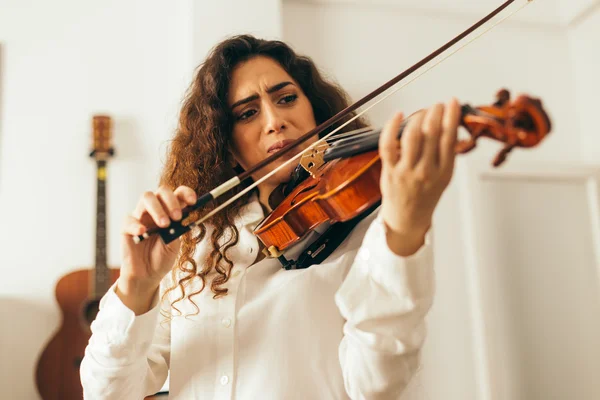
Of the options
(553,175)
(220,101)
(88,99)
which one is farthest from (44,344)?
(553,175)

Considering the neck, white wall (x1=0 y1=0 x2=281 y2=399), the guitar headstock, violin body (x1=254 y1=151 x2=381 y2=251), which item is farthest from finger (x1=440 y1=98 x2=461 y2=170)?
the guitar headstock

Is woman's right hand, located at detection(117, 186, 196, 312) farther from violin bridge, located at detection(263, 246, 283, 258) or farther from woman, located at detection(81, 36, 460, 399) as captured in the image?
violin bridge, located at detection(263, 246, 283, 258)

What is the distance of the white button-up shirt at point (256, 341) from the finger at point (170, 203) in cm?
21

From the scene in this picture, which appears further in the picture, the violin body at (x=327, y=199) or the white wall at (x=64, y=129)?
the white wall at (x=64, y=129)

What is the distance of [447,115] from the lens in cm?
63

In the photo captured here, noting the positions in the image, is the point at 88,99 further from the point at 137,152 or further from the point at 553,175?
the point at 553,175

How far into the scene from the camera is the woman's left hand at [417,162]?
64 cm

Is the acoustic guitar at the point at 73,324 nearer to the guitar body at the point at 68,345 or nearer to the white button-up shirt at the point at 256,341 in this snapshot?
the guitar body at the point at 68,345

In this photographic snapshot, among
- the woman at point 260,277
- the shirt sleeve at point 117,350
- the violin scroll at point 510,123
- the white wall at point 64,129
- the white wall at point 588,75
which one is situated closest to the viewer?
the violin scroll at point 510,123

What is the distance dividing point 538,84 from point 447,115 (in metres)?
2.07

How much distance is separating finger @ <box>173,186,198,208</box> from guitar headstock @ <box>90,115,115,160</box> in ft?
4.52

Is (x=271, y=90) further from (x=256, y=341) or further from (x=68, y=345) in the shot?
(x=68, y=345)

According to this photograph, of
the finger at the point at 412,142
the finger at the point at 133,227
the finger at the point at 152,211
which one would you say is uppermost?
the finger at the point at 412,142

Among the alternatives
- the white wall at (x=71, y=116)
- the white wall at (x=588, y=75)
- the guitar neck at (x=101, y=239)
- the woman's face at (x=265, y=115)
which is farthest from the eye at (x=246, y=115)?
the white wall at (x=588, y=75)
